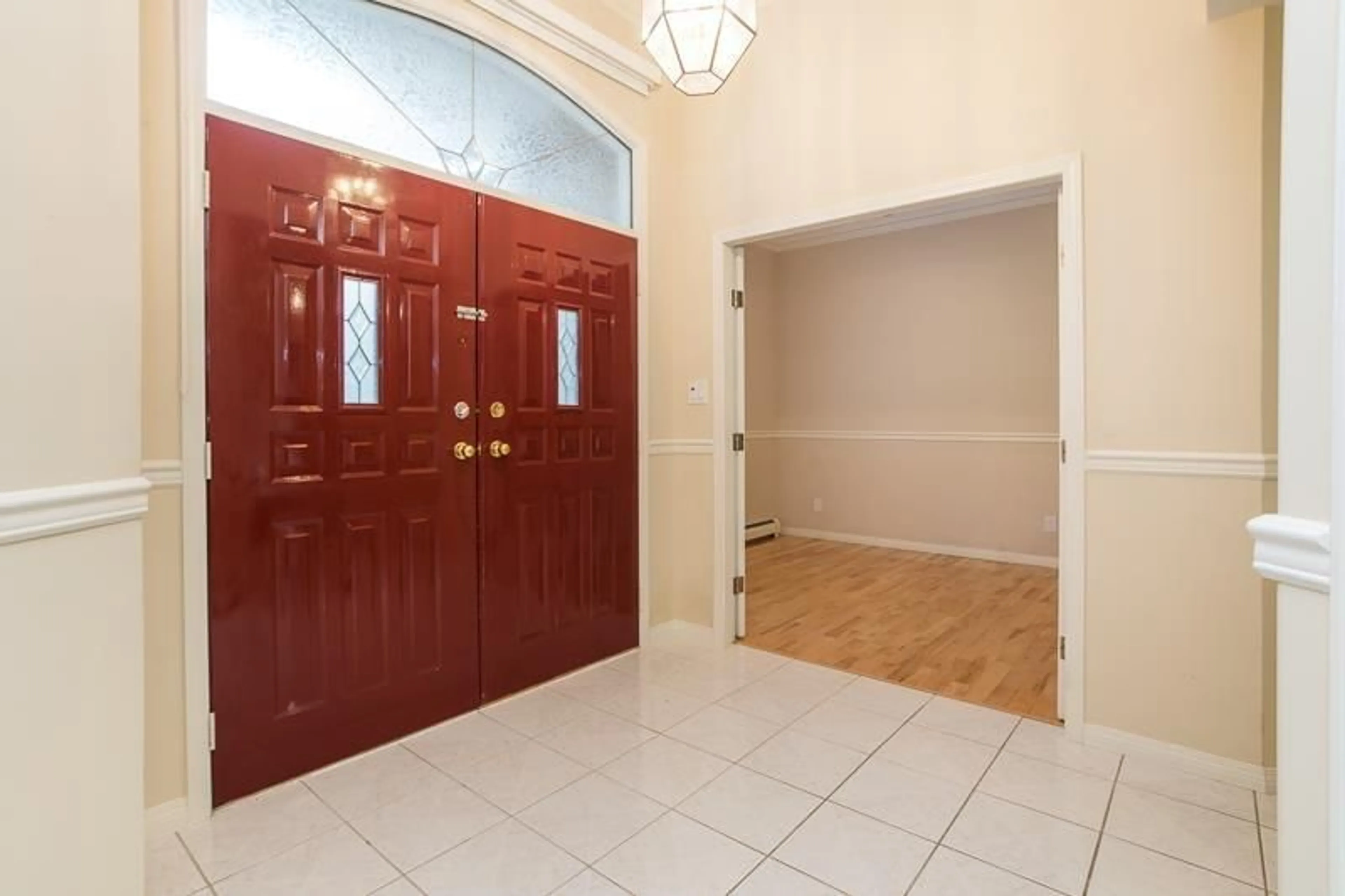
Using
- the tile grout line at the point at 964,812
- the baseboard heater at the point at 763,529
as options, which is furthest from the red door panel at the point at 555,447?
the baseboard heater at the point at 763,529

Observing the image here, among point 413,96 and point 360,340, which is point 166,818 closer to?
point 360,340

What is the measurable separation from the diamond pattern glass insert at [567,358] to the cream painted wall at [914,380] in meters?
3.19

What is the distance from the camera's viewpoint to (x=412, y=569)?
223cm

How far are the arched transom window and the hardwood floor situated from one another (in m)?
2.33

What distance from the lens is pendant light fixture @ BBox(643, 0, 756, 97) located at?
1.57 m

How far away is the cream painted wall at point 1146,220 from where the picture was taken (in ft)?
6.20

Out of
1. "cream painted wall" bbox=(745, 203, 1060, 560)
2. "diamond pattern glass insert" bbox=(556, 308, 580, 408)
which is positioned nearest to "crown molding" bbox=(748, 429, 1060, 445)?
"cream painted wall" bbox=(745, 203, 1060, 560)

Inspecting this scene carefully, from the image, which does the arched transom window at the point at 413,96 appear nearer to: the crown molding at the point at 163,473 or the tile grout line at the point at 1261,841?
the crown molding at the point at 163,473

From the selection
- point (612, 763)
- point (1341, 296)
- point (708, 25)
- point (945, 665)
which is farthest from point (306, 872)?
point (945, 665)

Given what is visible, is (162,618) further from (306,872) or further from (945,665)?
(945,665)

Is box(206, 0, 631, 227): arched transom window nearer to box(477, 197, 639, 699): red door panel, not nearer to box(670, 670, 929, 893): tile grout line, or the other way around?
box(477, 197, 639, 699): red door panel

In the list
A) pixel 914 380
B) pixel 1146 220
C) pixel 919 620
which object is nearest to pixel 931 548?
pixel 914 380

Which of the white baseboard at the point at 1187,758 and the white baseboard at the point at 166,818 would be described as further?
the white baseboard at the point at 1187,758

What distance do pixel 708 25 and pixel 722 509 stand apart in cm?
209
